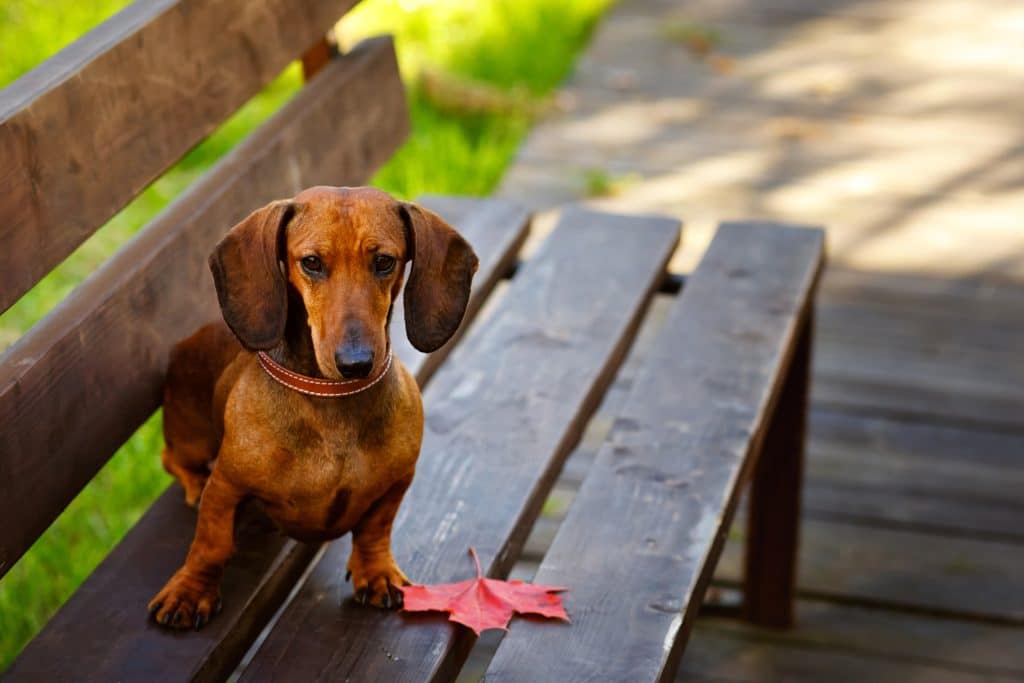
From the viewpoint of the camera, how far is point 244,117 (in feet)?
16.3

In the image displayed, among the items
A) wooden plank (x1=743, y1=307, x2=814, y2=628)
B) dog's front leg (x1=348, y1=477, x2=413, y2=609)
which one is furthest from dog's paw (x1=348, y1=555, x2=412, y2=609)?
wooden plank (x1=743, y1=307, x2=814, y2=628)

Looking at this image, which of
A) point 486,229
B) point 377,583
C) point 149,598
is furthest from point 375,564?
point 486,229

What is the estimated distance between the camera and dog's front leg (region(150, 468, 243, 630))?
1746 millimetres

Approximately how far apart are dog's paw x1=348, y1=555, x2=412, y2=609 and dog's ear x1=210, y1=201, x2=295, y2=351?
1.29ft

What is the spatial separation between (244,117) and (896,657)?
3.06 m

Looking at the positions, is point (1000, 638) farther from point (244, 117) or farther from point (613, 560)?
point (244, 117)

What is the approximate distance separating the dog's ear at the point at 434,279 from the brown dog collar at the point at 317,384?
78mm

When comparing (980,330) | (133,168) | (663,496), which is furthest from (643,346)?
(133,168)

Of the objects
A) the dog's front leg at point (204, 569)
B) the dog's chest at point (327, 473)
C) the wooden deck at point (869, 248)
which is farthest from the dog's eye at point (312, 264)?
the wooden deck at point (869, 248)

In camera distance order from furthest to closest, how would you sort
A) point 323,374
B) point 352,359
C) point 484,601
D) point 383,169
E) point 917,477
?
1. point 383,169
2. point 917,477
3. point 484,601
4. point 323,374
5. point 352,359

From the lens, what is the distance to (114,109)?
2.03 meters

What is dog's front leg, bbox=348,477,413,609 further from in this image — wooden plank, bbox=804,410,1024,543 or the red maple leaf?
wooden plank, bbox=804,410,1024,543

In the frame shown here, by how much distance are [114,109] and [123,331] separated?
1.04 ft

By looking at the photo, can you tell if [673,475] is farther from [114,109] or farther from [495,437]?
[114,109]
